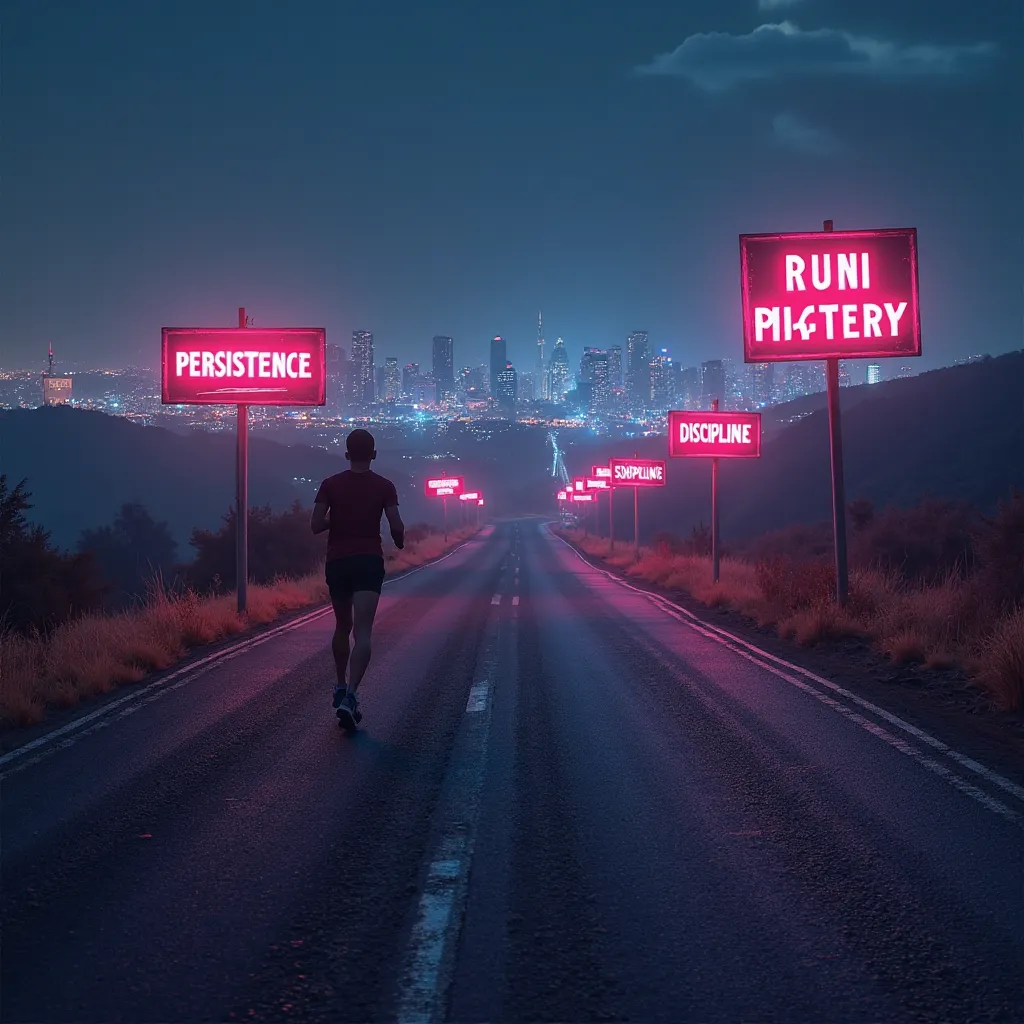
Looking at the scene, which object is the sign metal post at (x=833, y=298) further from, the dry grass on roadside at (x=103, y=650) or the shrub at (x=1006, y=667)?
the dry grass on roadside at (x=103, y=650)

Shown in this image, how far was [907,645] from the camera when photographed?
1148 centimetres

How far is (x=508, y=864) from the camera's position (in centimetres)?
492

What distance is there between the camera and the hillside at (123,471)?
116312 millimetres

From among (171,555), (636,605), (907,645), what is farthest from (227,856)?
(171,555)

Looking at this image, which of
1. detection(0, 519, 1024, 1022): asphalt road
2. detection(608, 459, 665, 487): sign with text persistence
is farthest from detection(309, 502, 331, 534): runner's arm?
detection(608, 459, 665, 487): sign with text persistence

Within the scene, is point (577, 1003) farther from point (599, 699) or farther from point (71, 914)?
point (599, 699)

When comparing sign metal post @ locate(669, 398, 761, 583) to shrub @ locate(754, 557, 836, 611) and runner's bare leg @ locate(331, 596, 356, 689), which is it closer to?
shrub @ locate(754, 557, 836, 611)

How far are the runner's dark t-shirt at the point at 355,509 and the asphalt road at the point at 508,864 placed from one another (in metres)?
1.57

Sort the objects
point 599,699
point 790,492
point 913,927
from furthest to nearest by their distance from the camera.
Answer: point 790,492
point 599,699
point 913,927

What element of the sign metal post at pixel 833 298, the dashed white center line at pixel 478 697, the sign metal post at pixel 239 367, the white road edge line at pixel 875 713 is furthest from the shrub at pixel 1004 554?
the sign metal post at pixel 239 367

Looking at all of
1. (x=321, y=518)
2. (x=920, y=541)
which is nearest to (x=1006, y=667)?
(x=321, y=518)

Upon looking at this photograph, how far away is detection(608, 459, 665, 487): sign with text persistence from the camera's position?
137 ft

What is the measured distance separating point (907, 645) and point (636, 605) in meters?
10.0

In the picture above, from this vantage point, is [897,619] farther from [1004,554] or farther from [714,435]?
[714,435]
